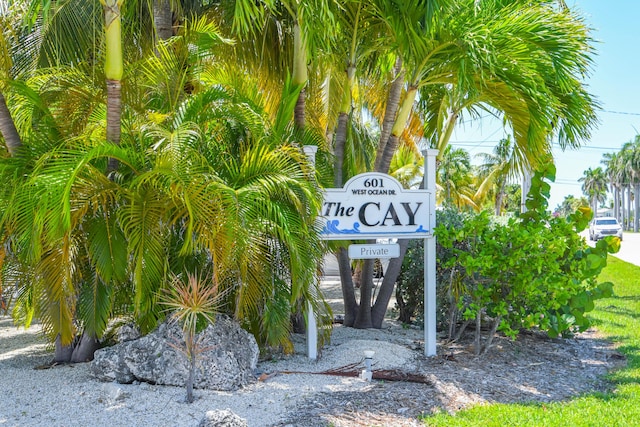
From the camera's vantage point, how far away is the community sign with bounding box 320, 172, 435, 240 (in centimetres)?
712

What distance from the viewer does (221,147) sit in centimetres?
655

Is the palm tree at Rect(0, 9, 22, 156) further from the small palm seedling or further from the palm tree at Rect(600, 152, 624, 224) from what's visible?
the palm tree at Rect(600, 152, 624, 224)

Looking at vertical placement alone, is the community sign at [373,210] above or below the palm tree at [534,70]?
below

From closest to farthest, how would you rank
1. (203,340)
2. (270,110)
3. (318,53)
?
(203,340) → (318,53) → (270,110)

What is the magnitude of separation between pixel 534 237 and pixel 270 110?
466 centimetres

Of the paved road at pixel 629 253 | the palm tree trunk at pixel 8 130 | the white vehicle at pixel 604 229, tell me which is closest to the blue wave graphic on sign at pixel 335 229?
the palm tree trunk at pixel 8 130

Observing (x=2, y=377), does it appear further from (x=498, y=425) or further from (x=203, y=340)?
(x=498, y=425)

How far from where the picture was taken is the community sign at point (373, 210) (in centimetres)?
712

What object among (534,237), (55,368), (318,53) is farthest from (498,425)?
(318,53)

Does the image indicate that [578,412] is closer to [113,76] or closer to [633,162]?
[113,76]

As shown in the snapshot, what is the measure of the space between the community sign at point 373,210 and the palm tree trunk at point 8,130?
124 inches

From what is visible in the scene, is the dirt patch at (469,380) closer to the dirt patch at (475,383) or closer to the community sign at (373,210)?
the dirt patch at (475,383)

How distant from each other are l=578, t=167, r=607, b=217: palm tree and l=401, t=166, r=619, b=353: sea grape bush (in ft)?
382

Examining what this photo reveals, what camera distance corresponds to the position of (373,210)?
7.25 m
